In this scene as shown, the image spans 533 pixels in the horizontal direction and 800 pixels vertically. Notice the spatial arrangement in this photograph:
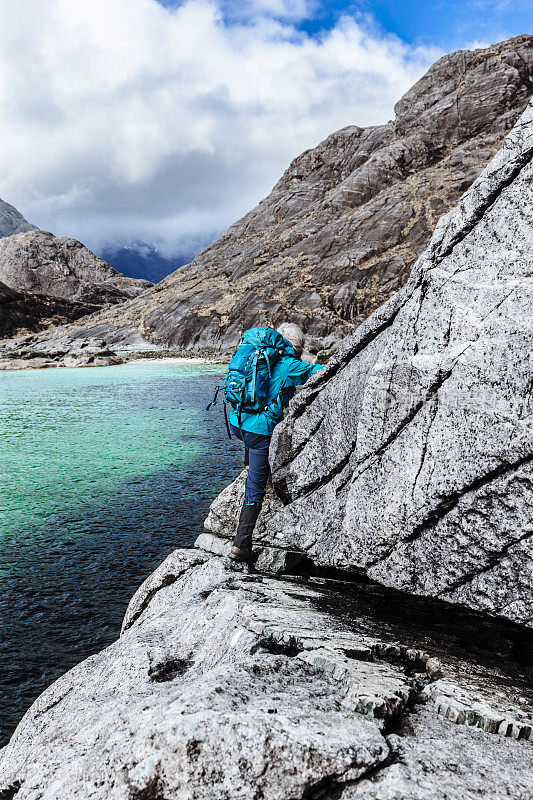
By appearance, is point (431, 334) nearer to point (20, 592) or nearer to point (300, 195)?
point (20, 592)

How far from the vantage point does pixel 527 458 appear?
4.15 meters

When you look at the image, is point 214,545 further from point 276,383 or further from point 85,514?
point 85,514

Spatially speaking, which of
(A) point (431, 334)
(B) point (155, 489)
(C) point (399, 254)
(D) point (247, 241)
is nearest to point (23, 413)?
(B) point (155, 489)

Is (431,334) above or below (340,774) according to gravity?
above

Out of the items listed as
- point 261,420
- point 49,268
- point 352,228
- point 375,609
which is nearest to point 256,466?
point 261,420

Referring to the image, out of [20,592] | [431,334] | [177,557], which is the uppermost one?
[431,334]

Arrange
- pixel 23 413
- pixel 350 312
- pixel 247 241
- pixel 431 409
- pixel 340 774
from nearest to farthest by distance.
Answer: pixel 340 774 → pixel 431 409 → pixel 23 413 → pixel 350 312 → pixel 247 241

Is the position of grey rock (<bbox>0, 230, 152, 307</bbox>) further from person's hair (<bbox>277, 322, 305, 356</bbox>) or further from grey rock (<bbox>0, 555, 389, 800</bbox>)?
grey rock (<bbox>0, 555, 389, 800</bbox>)

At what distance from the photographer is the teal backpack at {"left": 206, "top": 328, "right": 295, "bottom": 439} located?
21.5 feet

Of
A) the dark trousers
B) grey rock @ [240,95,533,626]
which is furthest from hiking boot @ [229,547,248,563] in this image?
grey rock @ [240,95,533,626]

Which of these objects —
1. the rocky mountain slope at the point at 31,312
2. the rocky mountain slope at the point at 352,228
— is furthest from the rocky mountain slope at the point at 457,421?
the rocky mountain slope at the point at 31,312

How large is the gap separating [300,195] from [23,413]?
96.7m

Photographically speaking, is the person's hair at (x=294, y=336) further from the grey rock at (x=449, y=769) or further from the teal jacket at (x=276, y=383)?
the grey rock at (x=449, y=769)

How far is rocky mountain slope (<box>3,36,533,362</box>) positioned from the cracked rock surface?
2389 inches
